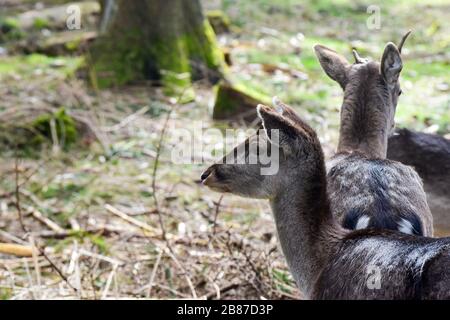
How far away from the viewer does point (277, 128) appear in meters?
3.62

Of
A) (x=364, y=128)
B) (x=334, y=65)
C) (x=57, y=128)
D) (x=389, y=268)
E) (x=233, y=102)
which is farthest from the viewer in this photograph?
(x=233, y=102)

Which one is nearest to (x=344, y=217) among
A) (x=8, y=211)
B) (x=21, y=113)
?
(x=8, y=211)

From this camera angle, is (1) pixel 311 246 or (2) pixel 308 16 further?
(2) pixel 308 16

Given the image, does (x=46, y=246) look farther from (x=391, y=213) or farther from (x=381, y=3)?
(x=381, y=3)

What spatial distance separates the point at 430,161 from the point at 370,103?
102 centimetres

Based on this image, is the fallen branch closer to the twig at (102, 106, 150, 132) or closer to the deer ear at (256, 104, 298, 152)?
the twig at (102, 106, 150, 132)

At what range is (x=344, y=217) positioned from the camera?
13.7 feet

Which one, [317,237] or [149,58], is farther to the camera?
[149,58]

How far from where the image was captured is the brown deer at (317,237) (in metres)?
3.16

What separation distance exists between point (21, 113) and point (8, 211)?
6.70 ft

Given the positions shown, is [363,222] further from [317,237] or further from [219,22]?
[219,22]

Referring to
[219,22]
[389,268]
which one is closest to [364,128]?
[389,268]

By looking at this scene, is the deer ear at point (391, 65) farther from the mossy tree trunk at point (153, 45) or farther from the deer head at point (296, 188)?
the mossy tree trunk at point (153, 45)
